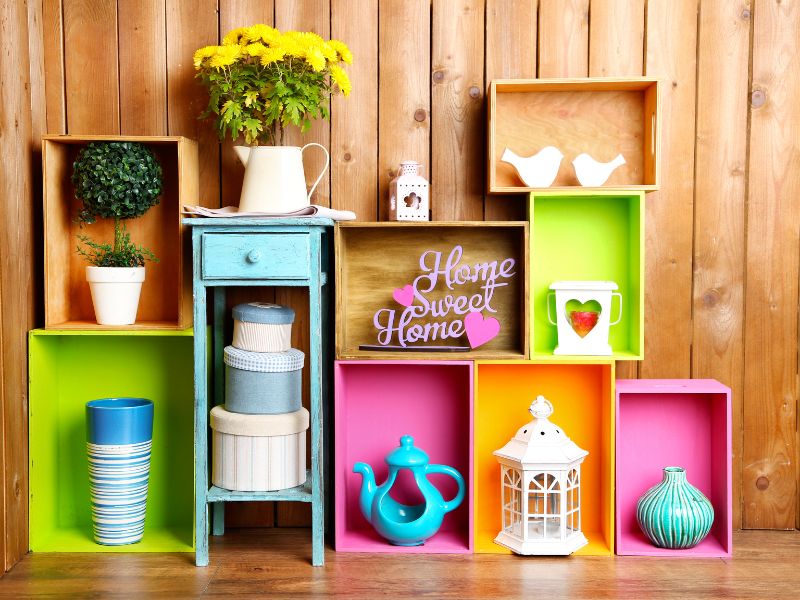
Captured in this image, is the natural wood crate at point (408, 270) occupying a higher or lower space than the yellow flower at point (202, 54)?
lower

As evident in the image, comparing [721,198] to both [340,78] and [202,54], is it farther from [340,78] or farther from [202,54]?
[202,54]

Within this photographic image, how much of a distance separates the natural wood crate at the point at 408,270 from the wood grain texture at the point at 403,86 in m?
0.15

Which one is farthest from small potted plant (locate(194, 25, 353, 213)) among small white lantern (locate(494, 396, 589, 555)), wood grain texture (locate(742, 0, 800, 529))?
wood grain texture (locate(742, 0, 800, 529))

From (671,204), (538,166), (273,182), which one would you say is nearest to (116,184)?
(273,182)

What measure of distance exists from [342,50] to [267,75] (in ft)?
0.79

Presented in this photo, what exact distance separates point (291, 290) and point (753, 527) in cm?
168

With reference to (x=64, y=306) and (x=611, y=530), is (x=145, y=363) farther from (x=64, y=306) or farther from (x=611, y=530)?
(x=611, y=530)

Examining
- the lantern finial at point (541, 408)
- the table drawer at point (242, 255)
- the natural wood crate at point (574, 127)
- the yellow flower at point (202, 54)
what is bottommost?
the lantern finial at point (541, 408)

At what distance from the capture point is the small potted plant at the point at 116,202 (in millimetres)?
2461

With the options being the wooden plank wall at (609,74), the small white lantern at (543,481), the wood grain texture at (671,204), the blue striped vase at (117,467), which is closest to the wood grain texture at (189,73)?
the wooden plank wall at (609,74)

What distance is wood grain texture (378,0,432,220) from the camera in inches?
106

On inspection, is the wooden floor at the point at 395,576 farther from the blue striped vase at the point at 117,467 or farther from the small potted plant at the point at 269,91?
the small potted plant at the point at 269,91

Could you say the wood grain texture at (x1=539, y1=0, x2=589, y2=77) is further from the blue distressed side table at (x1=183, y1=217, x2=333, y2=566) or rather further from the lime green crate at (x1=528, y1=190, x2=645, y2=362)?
the blue distressed side table at (x1=183, y1=217, x2=333, y2=566)

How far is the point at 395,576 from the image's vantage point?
2303mm
